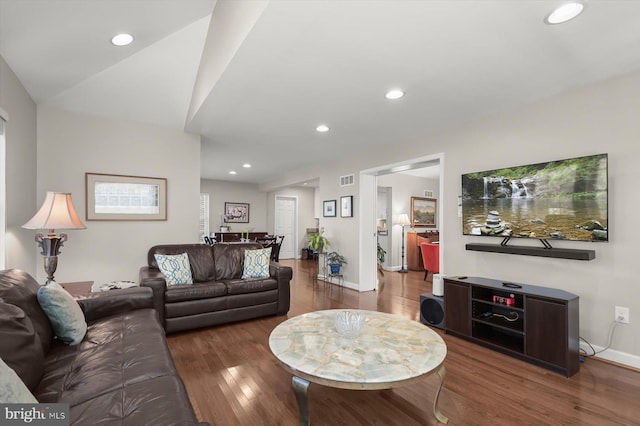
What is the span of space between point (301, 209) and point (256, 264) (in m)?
5.90

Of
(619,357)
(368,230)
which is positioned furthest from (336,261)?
(619,357)

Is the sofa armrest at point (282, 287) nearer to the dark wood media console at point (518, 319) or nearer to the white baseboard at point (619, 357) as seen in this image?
the dark wood media console at point (518, 319)

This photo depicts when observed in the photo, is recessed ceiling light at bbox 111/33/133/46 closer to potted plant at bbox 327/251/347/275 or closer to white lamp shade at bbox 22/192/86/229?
white lamp shade at bbox 22/192/86/229

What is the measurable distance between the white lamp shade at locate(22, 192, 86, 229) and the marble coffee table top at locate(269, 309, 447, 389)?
1993 mm

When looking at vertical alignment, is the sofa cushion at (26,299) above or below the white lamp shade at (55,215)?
below

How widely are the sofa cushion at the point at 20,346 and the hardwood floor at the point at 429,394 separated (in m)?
0.91

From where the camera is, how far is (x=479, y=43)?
203 centimetres

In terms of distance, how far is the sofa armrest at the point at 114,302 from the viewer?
88.9 inches

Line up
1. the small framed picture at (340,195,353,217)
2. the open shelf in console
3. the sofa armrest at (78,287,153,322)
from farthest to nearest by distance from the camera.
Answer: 1. the small framed picture at (340,195,353,217)
2. the open shelf in console
3. the sofa armrest at (78,287,153,322)

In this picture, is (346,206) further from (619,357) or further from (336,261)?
(619,357)

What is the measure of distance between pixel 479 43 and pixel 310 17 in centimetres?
116

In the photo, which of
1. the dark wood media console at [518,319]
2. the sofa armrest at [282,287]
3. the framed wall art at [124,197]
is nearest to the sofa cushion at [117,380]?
the sofa armrest at [282,287]

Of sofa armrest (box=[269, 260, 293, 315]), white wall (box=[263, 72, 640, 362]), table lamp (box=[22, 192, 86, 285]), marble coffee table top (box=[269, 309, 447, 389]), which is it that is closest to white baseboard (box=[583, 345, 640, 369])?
white wall (box=[263, 72, 640, 362])

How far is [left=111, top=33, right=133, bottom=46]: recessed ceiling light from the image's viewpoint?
243cm
